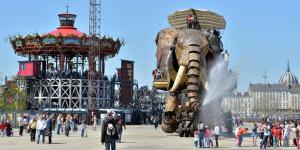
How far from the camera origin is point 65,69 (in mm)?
94375

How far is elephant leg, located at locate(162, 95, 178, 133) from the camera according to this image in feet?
122

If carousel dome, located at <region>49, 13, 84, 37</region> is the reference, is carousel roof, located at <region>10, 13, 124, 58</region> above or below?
below

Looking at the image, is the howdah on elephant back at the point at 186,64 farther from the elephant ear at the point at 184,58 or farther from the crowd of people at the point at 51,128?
the crowd of people at the point at 51,128

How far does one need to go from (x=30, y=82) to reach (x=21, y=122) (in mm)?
53022

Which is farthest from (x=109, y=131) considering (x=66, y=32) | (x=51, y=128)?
(x=66, y=32)

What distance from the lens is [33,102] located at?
300ft

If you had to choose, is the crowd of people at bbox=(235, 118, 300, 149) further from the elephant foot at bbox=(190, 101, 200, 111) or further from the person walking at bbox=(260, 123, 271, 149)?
the elephant foot at bbox=(190, 101, 200, 111)

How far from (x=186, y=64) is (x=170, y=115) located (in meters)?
4.21

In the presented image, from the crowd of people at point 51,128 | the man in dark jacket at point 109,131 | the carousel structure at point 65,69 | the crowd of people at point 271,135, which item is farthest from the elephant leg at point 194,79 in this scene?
the carousel structure at point 65,69

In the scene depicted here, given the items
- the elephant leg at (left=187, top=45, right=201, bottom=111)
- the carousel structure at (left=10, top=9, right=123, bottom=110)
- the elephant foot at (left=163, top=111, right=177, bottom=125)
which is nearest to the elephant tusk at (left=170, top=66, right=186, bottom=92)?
the elephant leg at (left=187, top=45, right=201, bottom=111)

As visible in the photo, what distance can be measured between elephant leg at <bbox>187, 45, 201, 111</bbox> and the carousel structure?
53.7 meters

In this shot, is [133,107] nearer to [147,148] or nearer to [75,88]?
[75,88]

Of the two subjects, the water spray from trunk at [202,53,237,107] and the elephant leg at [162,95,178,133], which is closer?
the water spray from trunk at [202,53,237,107]

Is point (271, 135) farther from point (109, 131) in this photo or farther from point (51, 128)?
point (109, 131)
